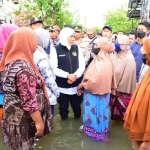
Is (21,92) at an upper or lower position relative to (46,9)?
lower

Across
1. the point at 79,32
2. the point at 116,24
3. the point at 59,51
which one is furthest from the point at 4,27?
the point at 116,24

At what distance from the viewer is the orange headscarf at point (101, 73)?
3.79 meters

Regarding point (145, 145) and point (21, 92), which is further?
point (145, 145)

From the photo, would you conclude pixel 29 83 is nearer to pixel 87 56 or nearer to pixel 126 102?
pixel 126 102

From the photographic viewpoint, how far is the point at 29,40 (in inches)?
87.1

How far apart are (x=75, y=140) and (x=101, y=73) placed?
113cm

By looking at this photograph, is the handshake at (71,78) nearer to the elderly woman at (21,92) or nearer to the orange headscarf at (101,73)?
the orange headscarf at (101,73)

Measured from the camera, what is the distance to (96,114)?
3.94 metres

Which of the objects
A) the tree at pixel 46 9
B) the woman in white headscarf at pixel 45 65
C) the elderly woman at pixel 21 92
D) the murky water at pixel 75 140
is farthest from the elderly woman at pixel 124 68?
the tree at pixel 46 9

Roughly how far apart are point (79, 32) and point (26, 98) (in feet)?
14.6

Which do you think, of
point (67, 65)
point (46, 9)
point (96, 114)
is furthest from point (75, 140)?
point (46, 9)

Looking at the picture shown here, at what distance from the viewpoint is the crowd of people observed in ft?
7.09

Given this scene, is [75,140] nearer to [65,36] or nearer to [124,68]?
[124,68]

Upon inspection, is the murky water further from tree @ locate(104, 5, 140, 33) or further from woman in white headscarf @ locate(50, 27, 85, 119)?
tree @ locate(104, 5, 140, 33)
